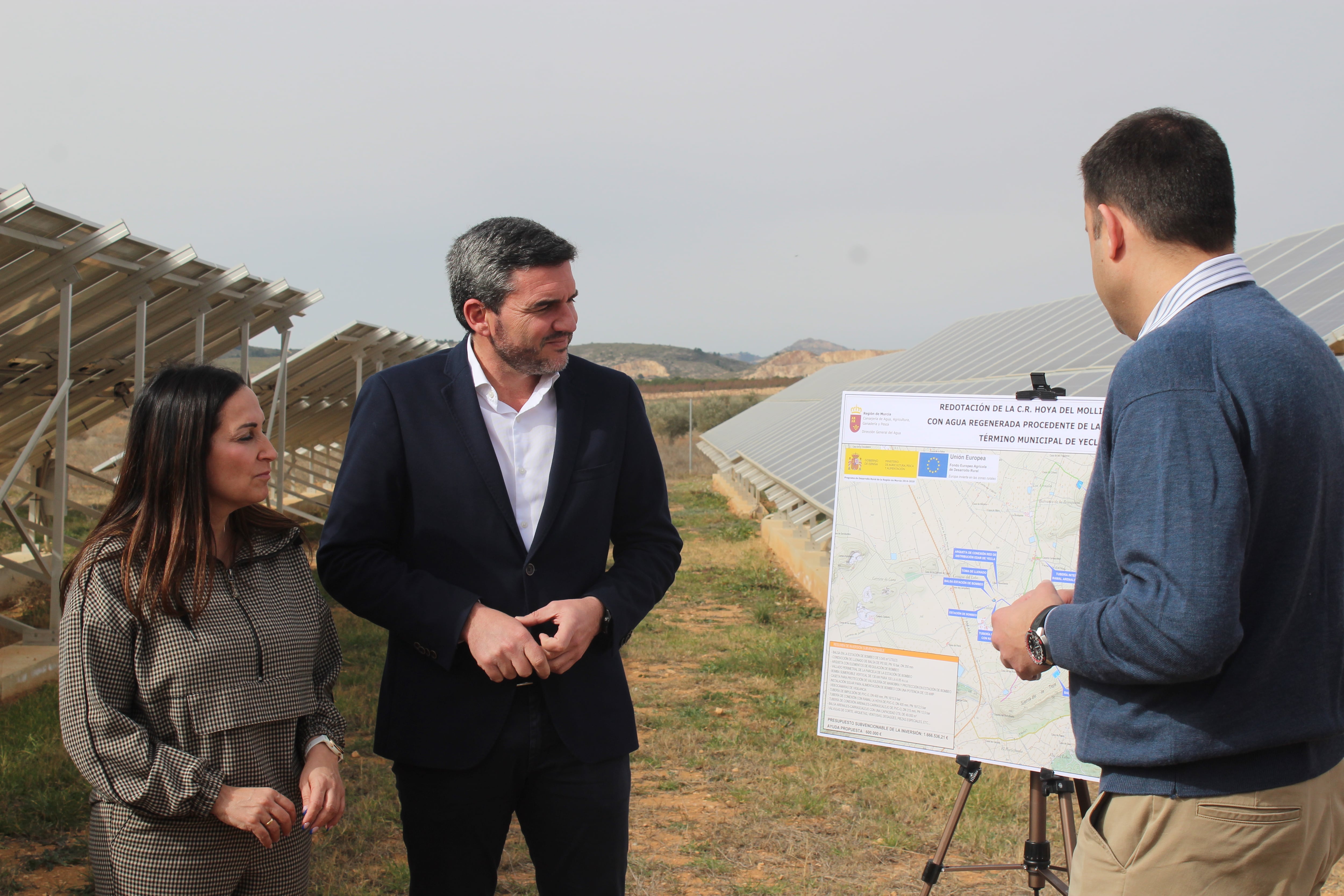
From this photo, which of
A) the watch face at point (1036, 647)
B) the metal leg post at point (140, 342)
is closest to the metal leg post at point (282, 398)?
the metal leg post at point (140, 342)

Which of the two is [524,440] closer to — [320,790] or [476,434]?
[476,434]

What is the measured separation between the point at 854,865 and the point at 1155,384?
3575 millimetres

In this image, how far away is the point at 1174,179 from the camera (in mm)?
1628

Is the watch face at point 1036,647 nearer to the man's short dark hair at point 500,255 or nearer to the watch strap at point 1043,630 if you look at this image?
the watch strap at point 1043,630

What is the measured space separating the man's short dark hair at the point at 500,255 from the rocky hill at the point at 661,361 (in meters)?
109

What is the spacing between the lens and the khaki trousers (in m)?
1.57

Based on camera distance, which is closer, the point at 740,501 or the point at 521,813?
the point at 521,813

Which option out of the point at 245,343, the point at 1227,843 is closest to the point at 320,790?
the point at 1227,843

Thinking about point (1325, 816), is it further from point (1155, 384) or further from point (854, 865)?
point (854, 865)

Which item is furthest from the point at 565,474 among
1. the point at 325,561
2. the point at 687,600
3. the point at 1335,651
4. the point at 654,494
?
the point at 687,600

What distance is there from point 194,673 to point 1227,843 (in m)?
2.02

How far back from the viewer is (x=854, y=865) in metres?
4.46

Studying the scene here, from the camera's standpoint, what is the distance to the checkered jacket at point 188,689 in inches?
78.4

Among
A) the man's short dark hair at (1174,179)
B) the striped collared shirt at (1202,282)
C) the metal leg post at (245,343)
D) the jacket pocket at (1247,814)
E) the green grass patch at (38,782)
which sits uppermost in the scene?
the metal leg post at (245,343)
